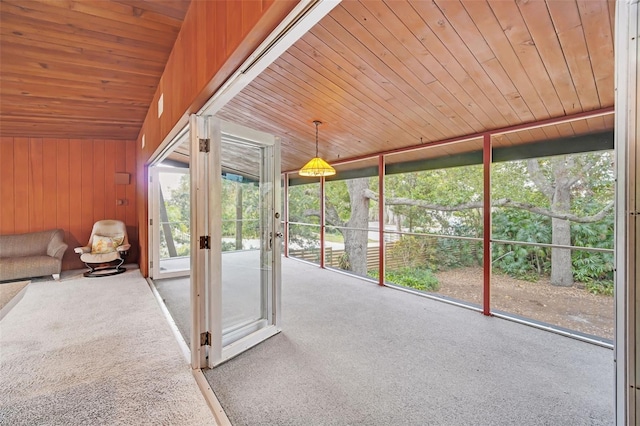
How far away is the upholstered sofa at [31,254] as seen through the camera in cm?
427

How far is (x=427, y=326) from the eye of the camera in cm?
303

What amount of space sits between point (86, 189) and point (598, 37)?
23.0 feet

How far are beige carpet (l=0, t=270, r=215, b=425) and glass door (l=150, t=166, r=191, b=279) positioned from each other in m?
1.26

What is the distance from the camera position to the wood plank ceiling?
1713mm

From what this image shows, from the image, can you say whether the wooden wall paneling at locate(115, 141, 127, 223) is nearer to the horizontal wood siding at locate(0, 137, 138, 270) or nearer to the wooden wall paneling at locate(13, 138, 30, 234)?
the horizontal wood siding at locate(0, 137, 138, 270)

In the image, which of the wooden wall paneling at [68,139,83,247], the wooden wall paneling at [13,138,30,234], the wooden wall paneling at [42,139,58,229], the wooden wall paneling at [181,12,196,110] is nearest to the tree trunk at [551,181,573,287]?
the wooden wall paneling at [181,12,196,110]

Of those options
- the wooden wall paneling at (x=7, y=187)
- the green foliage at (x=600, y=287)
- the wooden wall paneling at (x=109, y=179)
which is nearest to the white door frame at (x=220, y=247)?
the green foliage at (x=600, y=287)

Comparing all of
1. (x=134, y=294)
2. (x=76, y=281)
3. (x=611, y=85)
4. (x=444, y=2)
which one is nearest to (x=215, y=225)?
(x=444, y=2)

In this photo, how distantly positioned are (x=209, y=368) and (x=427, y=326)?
2.14m

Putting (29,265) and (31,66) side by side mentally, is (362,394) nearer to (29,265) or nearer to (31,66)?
(31,66)

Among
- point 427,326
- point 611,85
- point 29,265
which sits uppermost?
point 611,85

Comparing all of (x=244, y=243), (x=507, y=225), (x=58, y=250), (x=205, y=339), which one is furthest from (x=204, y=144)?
(x=507, y=225)

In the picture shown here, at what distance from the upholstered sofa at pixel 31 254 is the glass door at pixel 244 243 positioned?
12.6 ft

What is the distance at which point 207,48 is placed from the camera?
5.34ft
